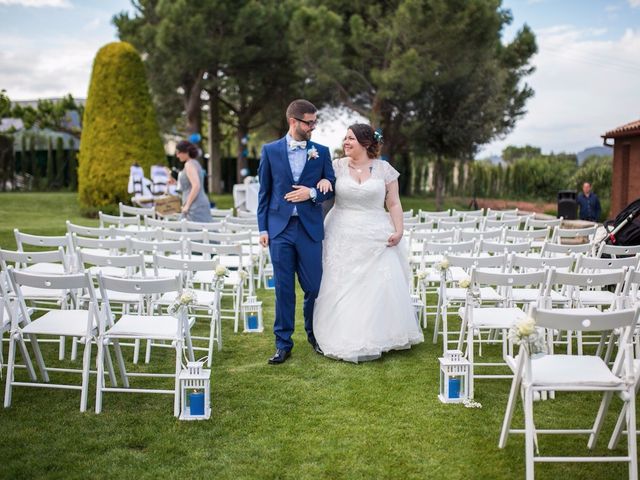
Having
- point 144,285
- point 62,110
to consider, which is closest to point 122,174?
point 62,110

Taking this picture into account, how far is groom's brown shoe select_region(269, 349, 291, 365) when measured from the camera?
5414mm

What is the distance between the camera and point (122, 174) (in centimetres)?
1748

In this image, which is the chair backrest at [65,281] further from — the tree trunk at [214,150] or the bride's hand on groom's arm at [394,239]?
the tree trunk at [214,150]

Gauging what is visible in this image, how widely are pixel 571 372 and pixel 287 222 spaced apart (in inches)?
99.0

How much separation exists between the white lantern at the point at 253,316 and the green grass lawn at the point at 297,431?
1.10 m

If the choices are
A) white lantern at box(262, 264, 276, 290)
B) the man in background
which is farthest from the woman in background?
the man in background

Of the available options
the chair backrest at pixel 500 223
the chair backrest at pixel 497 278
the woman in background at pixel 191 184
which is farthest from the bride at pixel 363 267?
the chair backrest at pixel 500 223

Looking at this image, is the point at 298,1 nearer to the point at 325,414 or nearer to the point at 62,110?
the point at 62,110

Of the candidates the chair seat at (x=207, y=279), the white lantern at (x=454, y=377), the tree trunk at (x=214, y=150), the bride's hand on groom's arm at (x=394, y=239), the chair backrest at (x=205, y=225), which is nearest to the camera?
the white lantern at (x=454, y=377)

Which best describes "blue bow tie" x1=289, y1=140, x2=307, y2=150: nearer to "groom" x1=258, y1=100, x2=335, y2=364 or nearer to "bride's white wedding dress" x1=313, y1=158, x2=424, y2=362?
"groom" x1=258, y1=100, x2=335, y2=364

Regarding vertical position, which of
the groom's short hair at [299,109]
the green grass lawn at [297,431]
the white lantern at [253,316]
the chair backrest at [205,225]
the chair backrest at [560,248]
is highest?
the groom's short hair at [299,109]

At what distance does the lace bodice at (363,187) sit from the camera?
559cm

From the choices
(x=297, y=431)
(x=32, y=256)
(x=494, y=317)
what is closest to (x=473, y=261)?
(x=494, y=317)

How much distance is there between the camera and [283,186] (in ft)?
17.4
